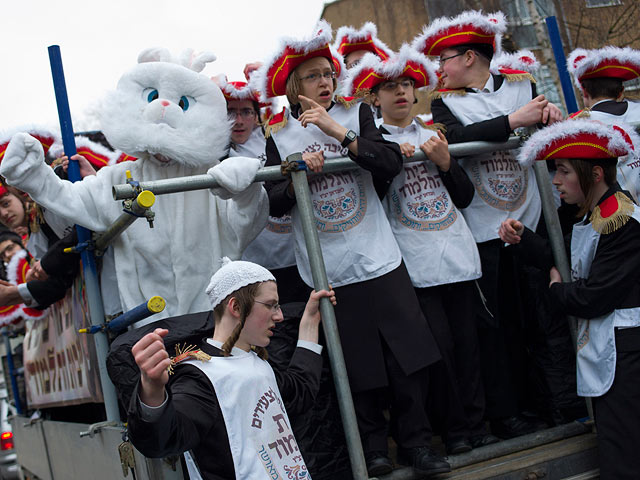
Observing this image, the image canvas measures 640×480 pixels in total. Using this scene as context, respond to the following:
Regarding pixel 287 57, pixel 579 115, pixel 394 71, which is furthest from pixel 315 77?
pixel 579 115

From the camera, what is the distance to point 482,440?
11.1 feet

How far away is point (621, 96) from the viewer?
14.0 ft

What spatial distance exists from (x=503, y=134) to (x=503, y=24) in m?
0.84

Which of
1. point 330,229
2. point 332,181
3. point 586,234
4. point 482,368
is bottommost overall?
point 482,368

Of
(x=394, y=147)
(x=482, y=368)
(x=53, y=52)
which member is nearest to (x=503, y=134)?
(x=394, y=147)

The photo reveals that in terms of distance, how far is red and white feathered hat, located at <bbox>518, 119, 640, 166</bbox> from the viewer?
3244 mm

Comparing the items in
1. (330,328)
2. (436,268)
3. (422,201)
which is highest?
(422,201)

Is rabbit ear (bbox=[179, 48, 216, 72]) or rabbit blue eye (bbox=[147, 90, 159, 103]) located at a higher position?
rabbit ear (bbox=[179, 48, 216, 72])

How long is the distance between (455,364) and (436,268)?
478 mm

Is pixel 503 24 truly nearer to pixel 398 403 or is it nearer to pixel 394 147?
pixel 394 147

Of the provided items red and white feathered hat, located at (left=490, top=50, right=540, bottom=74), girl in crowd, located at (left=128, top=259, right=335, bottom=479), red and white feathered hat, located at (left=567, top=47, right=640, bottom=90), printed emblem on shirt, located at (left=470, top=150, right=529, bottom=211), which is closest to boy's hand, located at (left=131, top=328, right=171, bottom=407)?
girl in crowd, located at (left=128, top=259, right=335, bottom=479)

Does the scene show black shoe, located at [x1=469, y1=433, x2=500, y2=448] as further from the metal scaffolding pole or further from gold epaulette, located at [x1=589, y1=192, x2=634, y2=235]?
gold epaulette, located at [x1=589, y1=192, x2=634, y2=235]

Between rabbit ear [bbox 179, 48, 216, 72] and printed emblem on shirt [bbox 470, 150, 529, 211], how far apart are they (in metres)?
1.55

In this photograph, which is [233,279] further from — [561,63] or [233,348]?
[561,63]
